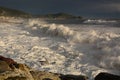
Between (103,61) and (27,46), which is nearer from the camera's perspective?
(103,61)

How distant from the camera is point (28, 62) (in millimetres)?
13891

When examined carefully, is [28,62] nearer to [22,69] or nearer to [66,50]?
[66,50]

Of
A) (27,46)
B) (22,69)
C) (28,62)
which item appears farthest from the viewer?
(27,46)

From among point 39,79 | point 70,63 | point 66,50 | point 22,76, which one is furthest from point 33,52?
point 22,76

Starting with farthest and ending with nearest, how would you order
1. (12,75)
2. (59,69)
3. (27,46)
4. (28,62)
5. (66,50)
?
(27,46) < (66,50) < (28,62) < (59,69) < (12,75)

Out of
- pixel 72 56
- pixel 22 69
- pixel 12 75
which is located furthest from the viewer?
pixel 72 56

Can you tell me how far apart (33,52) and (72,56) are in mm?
1876

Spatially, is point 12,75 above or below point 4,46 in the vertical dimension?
above

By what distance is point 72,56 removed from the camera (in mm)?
15562

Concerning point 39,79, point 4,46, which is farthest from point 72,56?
point 39,79

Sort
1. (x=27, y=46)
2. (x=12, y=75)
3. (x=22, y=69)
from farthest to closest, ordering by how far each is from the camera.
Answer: (x=27, y=46) < (x=22, y=69) < (x=12, y=75)

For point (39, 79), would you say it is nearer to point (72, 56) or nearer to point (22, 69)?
point (22, 69)

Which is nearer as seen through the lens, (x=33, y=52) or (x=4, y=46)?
(x=33, y=52)

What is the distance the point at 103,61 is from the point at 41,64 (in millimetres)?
2561
